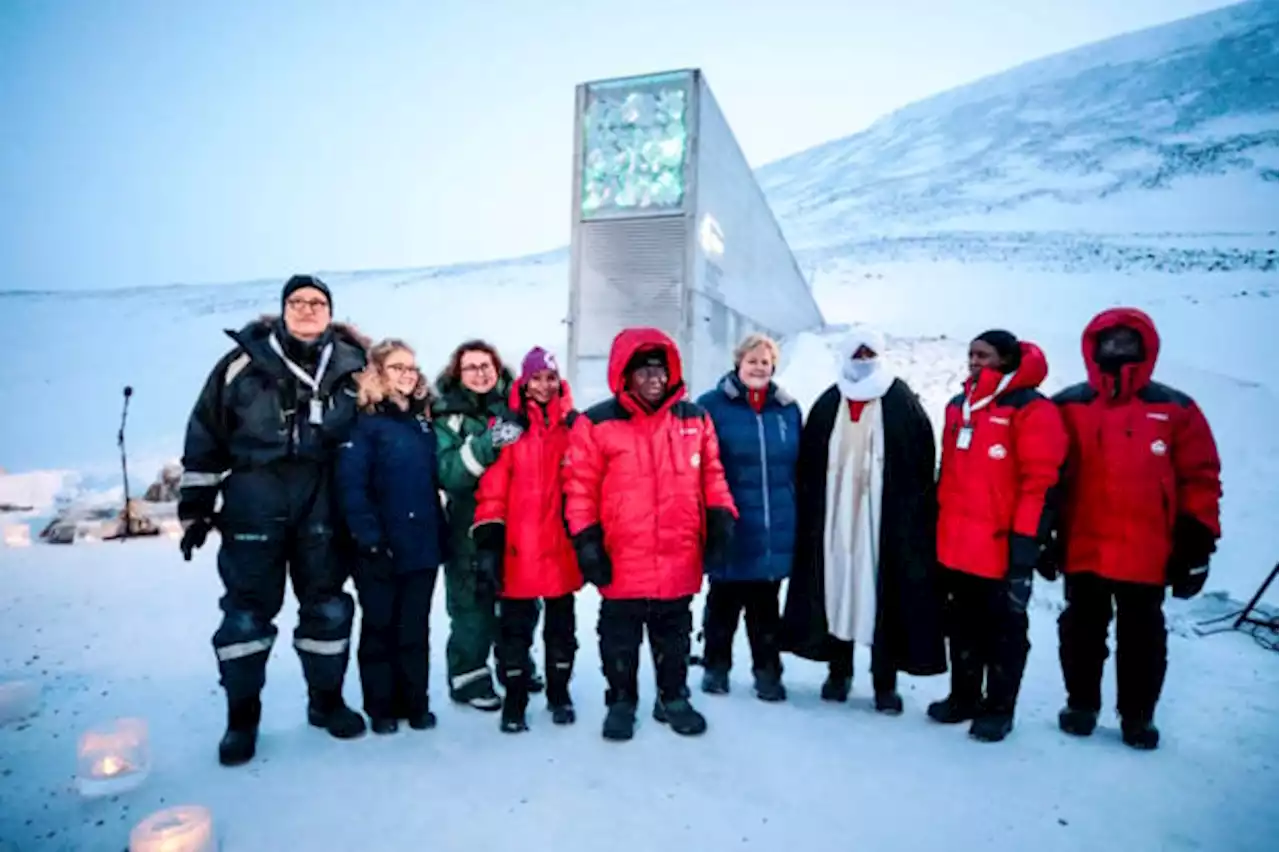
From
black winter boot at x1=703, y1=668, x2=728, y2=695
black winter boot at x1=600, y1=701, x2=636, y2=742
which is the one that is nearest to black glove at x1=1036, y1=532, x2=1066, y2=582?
black winter boot at x1=703, y1=668, x2=728, y2=695

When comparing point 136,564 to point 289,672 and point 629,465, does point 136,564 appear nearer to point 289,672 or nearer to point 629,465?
point 289,672

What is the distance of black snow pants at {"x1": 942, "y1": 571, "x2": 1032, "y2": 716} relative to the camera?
116 inches

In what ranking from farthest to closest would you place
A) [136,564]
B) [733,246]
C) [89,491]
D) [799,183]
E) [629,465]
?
[799,183], [89,491], [733,246], [136,564], [629,465]

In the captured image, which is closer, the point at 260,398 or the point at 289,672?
the point at 260,398

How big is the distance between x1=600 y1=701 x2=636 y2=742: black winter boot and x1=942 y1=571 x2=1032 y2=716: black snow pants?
1539mm

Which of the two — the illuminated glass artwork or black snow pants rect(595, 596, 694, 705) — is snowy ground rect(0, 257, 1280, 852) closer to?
black snow pants rect(595, 596, 694, 705)

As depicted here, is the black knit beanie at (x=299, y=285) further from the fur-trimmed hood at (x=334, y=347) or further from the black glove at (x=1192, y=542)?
the black glove at (x=1192, y=542)

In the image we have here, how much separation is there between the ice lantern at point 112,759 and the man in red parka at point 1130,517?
12.6 feet

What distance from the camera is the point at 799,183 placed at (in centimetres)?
6625

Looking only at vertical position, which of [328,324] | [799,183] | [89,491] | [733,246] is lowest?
[89,491]

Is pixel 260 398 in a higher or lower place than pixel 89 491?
higher

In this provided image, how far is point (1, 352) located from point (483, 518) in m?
34.3

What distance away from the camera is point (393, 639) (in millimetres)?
3004

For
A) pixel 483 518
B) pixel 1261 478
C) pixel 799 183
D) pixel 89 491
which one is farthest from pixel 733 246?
pixel 799 183
